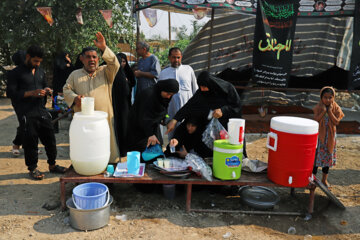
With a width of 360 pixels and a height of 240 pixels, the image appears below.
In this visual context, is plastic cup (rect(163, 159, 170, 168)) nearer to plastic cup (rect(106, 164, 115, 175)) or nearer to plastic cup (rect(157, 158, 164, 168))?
plastic cup (rect(157, 158, 164, 168))

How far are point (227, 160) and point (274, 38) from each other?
11.6ft

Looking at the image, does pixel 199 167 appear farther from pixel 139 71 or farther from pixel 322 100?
pixel 139 71

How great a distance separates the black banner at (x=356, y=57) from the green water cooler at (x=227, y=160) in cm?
414

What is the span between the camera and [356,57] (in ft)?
19.1

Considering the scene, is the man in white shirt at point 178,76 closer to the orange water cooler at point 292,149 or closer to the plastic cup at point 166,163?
the plastic cup at point 166,163

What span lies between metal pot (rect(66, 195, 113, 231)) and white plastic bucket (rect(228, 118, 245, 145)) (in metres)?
1.40

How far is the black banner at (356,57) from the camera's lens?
18.7 ft

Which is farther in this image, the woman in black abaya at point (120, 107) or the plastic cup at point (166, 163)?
the woman in black abaya at point (120, 107)

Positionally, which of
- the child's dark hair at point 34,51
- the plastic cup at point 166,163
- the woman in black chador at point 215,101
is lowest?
the plastic cup at point 166,163

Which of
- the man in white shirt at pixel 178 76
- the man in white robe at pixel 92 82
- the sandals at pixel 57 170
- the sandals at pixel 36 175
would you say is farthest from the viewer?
the man in white shirt at pixel 178 76

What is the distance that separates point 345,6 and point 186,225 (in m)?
5.27

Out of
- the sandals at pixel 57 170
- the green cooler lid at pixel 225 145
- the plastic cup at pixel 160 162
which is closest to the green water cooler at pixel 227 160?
the green cooler lid at pixel 225 145

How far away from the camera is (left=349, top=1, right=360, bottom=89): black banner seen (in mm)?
5707

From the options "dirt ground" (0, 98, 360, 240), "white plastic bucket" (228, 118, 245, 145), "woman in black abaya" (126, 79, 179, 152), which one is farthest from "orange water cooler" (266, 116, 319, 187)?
"woman in black abaya" (126, 79, 179, 152)
